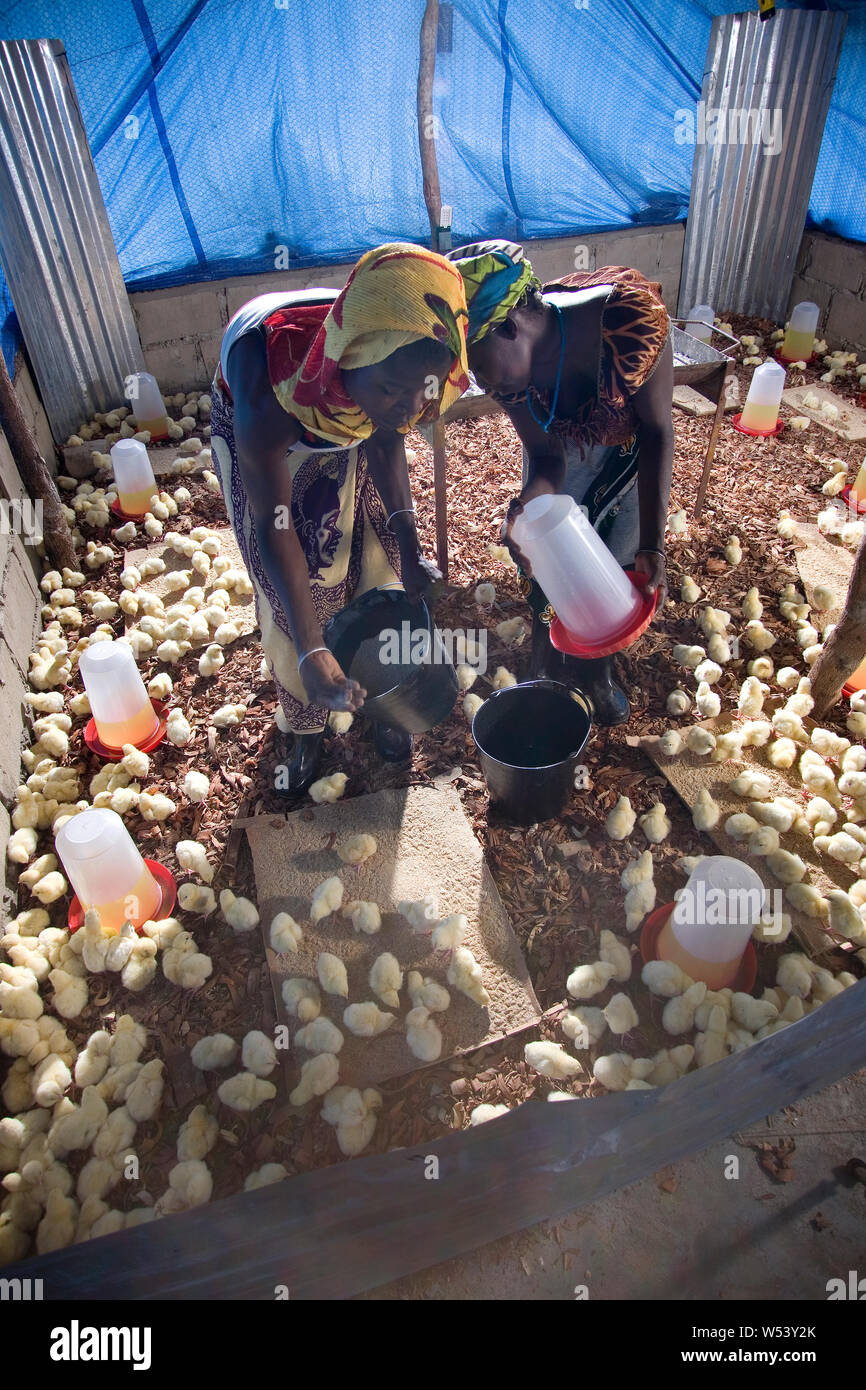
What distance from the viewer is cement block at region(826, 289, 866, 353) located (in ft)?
17.2

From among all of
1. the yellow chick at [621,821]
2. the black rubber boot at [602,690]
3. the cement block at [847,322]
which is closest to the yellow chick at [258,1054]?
the yellow chick at [621,821]

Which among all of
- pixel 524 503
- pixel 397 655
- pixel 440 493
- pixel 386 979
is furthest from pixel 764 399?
pixel 386 979

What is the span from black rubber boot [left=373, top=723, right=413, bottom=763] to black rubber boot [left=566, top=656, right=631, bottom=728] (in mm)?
660

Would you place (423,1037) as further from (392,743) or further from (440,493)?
(440,493)

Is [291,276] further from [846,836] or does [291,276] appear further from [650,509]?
[846,836]

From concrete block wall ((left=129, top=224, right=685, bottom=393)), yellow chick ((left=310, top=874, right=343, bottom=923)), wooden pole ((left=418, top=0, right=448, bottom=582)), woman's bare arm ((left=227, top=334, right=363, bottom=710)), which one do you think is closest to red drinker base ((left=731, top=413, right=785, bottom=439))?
concrete block wall ((left=129, top=224, right=685, bottom=393))

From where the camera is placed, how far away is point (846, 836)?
247cm

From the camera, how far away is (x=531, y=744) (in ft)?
8.98

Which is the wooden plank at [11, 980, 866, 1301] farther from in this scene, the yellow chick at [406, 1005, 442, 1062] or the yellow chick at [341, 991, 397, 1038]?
the yellow chick at [341, 991, 397, 1038]

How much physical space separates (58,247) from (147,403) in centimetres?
87

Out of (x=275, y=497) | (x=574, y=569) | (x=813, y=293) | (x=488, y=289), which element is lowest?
(x=813, y=293)

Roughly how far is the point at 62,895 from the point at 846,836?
2411 mm

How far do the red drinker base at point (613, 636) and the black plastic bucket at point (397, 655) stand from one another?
374mm
